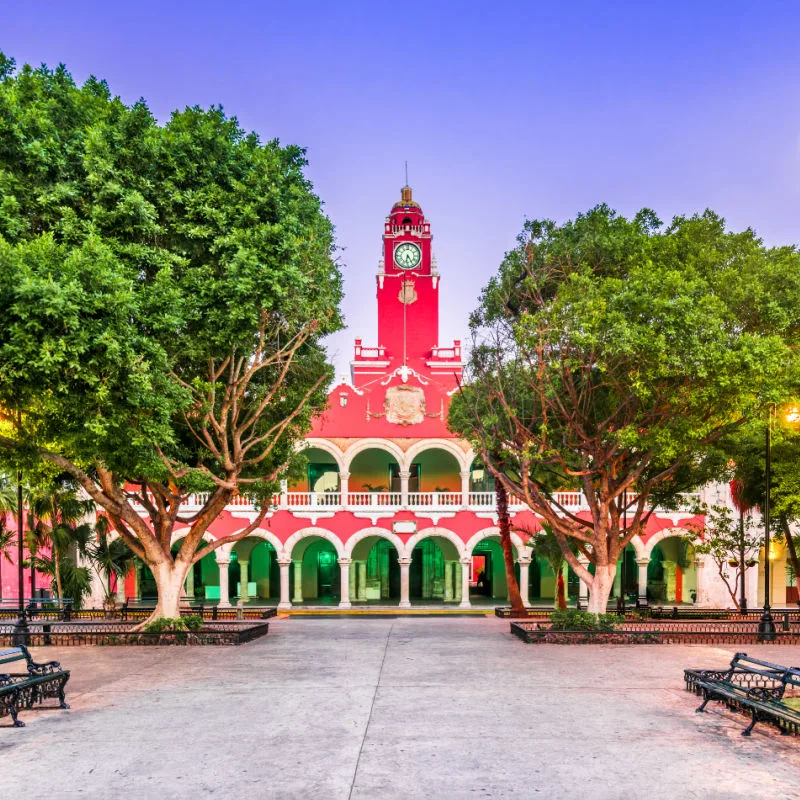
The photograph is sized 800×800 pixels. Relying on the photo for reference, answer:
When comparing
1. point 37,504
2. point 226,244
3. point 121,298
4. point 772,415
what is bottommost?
point 37,504

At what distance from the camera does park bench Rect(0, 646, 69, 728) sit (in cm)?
894

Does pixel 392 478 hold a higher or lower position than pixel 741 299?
lower

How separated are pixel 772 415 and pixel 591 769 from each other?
1223cm

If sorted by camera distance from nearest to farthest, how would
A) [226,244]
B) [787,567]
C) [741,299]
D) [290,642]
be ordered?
[226,244] → [741,299] → [290,642] → [787,567]

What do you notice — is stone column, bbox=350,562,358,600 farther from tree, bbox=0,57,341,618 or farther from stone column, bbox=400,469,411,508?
tree, bbox=0,57,341,618

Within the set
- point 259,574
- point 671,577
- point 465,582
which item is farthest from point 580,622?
point 259,574

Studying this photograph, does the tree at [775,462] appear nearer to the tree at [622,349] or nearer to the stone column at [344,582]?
the tree at [622,349]

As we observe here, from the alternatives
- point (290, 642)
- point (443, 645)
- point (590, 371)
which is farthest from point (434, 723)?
point (590, 371)

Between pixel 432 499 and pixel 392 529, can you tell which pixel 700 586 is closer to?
pixel 432 499

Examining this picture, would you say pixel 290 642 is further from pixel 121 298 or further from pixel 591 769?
pixel 591 769

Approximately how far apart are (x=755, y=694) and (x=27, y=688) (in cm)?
936

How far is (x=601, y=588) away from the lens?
692 inches

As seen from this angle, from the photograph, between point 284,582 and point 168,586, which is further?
point 284,582

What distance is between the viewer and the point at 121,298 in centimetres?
1105
